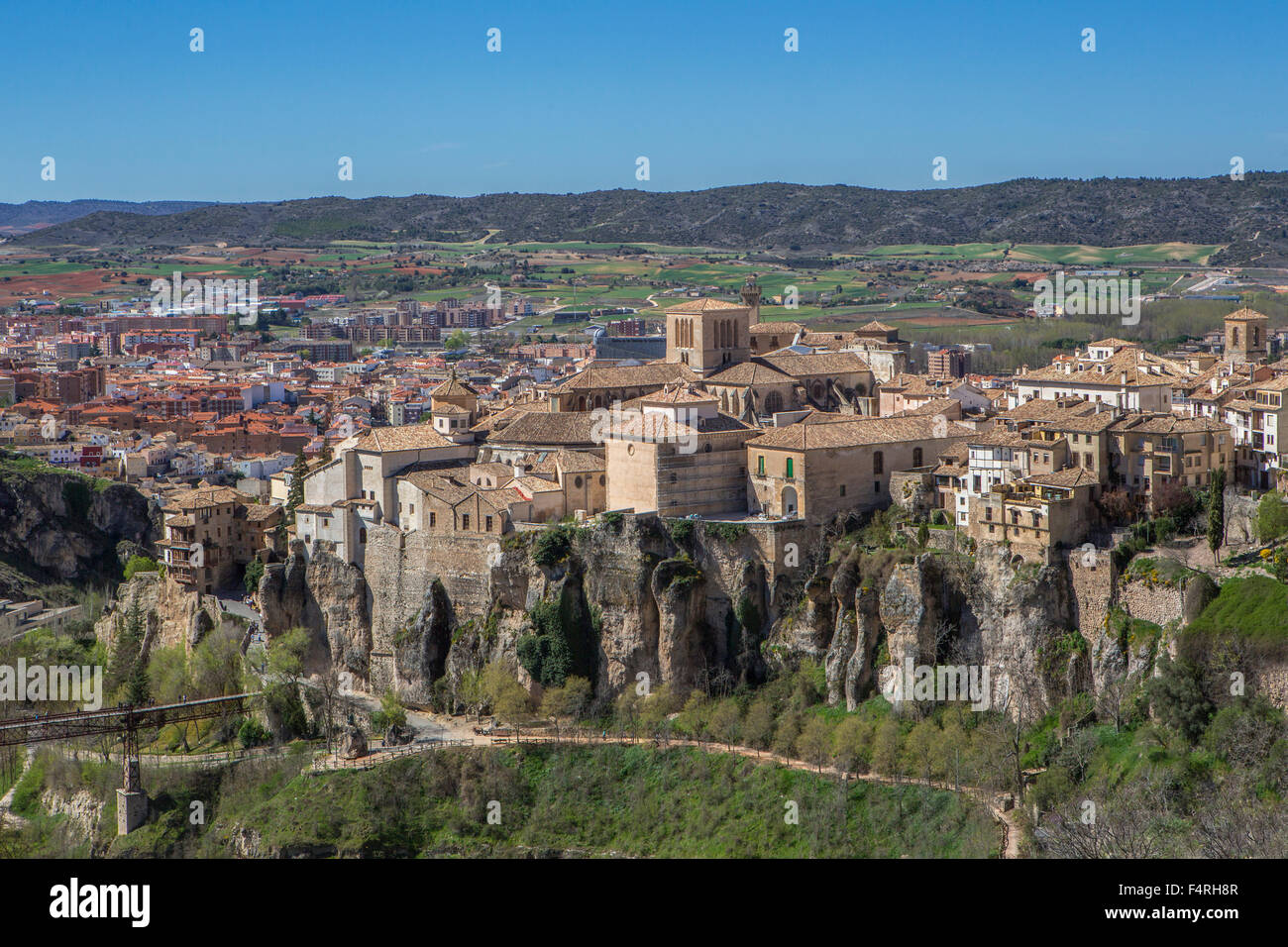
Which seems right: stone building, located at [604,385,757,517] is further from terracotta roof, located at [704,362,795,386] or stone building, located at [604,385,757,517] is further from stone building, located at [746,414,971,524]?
terracotta roof, located at [704,362,795,386]

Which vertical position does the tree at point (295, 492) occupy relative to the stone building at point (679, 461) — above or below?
below

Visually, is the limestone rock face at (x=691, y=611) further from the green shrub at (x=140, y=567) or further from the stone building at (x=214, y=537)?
the green shrub at (x=140, y=567)

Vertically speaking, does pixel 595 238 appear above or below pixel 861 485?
above

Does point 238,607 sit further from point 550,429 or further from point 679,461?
point 679,461

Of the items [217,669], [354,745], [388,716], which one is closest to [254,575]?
[217,669]

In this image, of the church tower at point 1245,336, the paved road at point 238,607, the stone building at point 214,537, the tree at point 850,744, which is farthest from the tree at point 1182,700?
the stone building at point 214,537

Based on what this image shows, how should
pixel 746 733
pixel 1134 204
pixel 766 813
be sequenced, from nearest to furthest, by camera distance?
pixel 766 813, pixel 746 733, pixel 1134 204

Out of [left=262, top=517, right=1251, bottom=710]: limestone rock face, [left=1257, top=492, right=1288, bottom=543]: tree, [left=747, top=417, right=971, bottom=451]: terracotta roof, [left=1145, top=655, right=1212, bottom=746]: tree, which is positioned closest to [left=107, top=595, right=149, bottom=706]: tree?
[left=262, top=517, right=1251, bottom=710]: limestone rock face

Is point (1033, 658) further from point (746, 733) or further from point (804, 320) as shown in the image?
point (804, 320)
